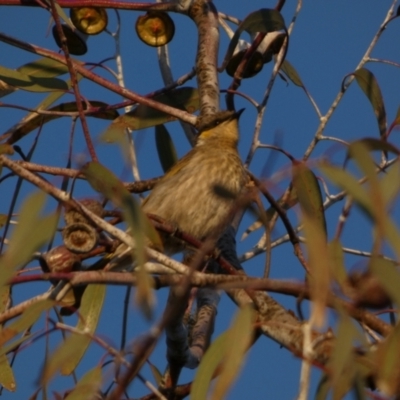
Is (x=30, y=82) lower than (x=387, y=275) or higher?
higher

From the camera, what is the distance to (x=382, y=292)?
5.46 feet

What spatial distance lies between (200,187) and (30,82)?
2.62 feet

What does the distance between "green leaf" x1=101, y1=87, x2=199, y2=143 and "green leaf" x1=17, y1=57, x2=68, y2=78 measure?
0.28 meters

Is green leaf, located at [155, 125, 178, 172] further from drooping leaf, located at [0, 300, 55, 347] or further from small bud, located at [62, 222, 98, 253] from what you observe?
drooping leaf, located at [0, 300, 55, 347]

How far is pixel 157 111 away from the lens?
3248 mm

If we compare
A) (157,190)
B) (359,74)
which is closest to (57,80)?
(157,190)

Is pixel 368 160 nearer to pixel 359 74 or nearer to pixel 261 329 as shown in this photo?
pixel 261 329

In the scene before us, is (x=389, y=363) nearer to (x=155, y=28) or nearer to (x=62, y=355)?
(x=62, y=355)

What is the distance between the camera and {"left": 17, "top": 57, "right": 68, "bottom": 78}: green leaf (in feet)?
10.2

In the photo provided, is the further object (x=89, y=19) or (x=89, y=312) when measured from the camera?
(x=89, y=19)

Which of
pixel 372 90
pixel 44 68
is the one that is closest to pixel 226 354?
pixel 372 90

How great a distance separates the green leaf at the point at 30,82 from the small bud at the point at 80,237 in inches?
48.0

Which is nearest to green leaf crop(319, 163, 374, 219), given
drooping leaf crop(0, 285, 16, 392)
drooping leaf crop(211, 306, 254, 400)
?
drooping leaf crop(211, 306, 254, 400)

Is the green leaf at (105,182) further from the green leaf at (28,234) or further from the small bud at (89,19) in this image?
the small bud at (89,19)
